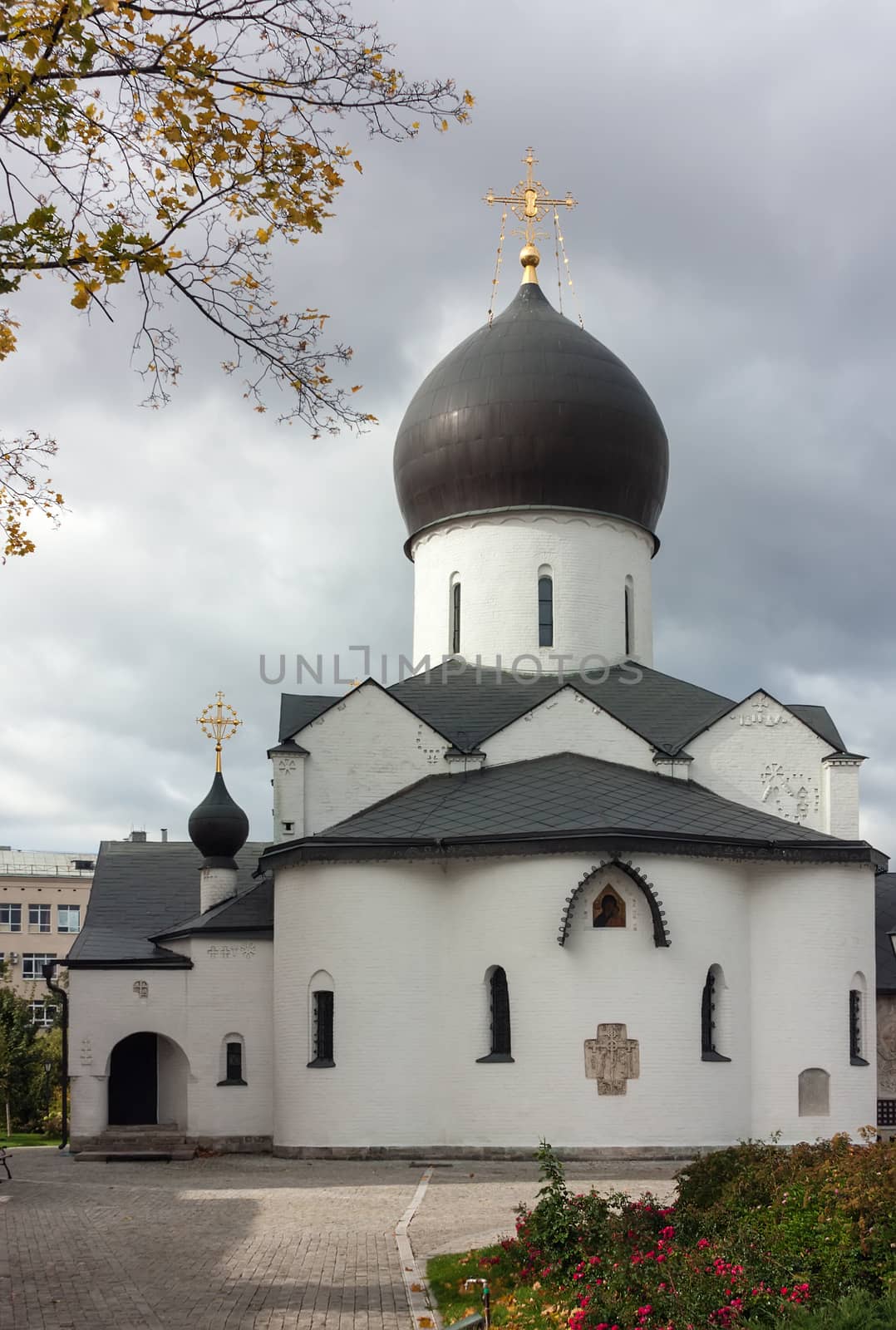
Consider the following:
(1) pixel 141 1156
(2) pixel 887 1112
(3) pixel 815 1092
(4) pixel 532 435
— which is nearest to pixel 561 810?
(3) pixel 815 1092

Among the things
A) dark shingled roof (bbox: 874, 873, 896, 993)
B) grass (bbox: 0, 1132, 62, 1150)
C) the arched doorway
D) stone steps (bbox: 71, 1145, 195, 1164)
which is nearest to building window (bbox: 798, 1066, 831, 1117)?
dark shingled roof (bbox: 874, 873, 896, 993)

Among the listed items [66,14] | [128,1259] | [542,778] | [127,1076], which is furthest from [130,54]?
[127,1076]

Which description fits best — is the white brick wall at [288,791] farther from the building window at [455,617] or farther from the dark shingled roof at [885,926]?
the dark shingled roof at [885,926]

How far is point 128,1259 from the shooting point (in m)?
10.4

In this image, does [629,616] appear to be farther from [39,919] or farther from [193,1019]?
[39,919]

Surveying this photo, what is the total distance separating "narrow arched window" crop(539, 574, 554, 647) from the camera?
23.6 m

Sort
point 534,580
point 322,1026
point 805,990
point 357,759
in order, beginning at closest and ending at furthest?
point 805,990, point 322,1026, point 357,759, point 534,580

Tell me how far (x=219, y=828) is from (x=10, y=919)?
36.1 metres

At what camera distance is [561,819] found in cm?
1845

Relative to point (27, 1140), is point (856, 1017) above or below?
above

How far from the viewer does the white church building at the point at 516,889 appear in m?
17.9

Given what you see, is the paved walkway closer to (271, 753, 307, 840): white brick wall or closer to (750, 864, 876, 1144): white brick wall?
(750, 864, 876, 1144): white brick wall

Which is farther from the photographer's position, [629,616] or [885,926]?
[629,616]

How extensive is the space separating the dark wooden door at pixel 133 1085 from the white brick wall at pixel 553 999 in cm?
342
